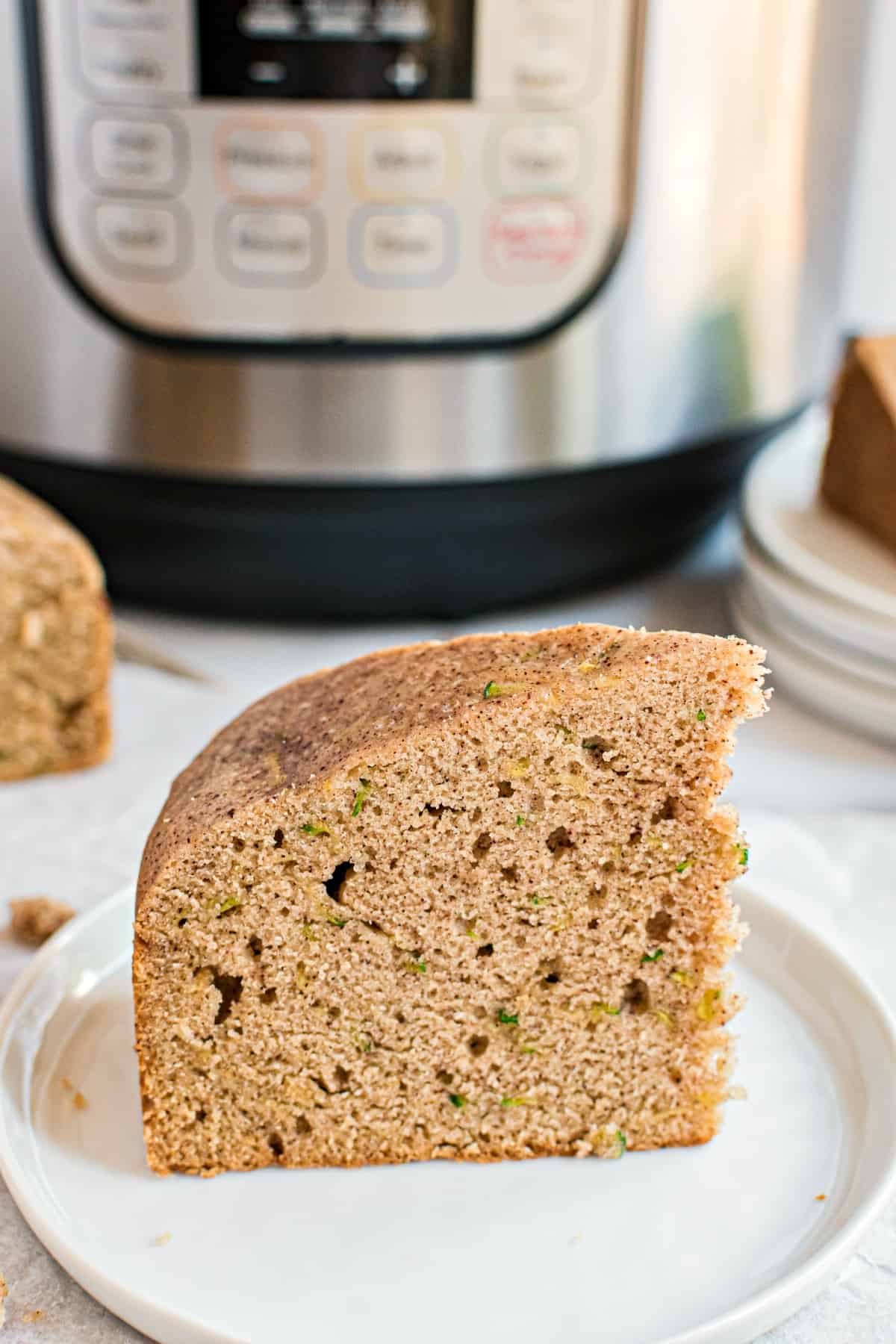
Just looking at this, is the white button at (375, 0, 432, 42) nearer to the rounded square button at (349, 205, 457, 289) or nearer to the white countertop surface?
the rounded square button at (349, 205, 457, 289)

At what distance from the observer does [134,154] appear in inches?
43.9

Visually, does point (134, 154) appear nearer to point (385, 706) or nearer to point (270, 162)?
point (270, 162)

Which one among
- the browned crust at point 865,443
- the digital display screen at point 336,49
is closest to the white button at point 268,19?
the digital display screen at point 336,49

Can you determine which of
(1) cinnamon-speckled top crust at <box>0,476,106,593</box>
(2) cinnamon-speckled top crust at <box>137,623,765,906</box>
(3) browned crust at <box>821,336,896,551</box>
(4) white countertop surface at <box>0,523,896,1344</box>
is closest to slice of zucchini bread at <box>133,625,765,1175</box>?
(2) cinnamon-speckled top crust at <box>137,623,765,906</box>

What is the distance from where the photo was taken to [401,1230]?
707mm

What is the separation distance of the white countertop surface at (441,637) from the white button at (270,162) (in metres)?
0.40

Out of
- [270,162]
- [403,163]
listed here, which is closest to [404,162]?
[403,163]

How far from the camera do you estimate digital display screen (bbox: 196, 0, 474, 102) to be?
1055 millimetres

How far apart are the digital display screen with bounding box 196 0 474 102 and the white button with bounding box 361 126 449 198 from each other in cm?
3

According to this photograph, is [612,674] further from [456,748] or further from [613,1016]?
[613,1016]

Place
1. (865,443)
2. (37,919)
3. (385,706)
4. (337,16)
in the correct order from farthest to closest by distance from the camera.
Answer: (865,443)
(337,16)
(37,919)
(385,706)

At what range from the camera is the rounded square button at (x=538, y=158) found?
3.65 ft

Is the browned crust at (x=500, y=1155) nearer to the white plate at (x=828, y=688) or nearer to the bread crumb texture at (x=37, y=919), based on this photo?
the bread crumb texture at (x=37, y=919)

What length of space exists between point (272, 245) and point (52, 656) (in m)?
0.37
